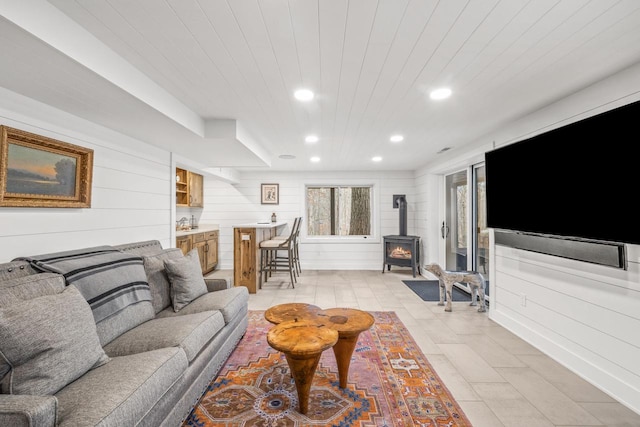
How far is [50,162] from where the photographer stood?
2.11 metres

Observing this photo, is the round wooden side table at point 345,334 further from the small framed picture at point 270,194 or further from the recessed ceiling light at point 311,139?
the small framed picture at point 270,194

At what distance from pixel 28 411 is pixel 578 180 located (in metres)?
3.19

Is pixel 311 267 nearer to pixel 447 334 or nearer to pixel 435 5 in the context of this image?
pixel 447 334

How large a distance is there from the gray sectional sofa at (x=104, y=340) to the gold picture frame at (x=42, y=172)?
1.53 feet

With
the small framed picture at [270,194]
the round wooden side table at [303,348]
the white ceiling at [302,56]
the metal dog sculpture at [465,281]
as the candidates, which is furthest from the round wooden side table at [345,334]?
the small framed picture at [270,194]

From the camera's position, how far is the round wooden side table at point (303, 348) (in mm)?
1668

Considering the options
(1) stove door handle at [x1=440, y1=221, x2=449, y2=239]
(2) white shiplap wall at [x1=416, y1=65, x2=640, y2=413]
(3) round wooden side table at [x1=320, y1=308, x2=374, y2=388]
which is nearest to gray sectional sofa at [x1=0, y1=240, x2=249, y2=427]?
(3) round wooden side table at [x1=320, y1=308, x2=374, y2=388]

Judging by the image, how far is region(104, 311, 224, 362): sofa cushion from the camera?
169 cm

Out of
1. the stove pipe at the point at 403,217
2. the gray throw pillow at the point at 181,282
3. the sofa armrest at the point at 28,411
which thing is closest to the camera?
the sofa armrest at the point at 28,411

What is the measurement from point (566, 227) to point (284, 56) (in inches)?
94.9

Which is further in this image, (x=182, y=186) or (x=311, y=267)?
(x=311, y=267)

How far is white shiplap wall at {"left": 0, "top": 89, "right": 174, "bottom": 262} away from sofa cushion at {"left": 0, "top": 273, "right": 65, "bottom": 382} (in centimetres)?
58

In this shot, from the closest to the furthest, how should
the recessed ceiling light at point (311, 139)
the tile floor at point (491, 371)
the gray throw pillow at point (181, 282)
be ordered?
1. the tile floor at point (491, 371)
2. the gray throw pillow at point (181, 282)
3. the recessed ceiling light at point (311, 139)

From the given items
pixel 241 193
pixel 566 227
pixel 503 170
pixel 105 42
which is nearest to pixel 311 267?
pixel 241 193
